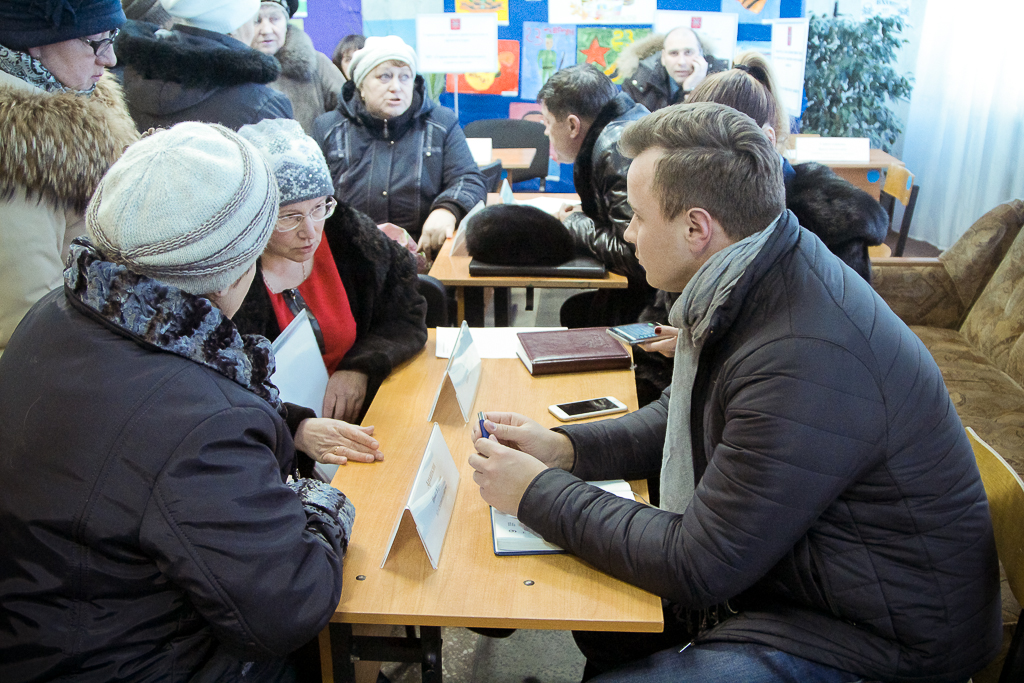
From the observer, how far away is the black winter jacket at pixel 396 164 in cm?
382

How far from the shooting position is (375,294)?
7.13ft

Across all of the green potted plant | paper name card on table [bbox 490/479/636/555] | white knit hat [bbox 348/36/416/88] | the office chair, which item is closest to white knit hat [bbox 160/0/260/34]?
white knit hat [bbox 348/36/416/88]

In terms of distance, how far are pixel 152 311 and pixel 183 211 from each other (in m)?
0.13

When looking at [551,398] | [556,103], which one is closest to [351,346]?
[551,398]

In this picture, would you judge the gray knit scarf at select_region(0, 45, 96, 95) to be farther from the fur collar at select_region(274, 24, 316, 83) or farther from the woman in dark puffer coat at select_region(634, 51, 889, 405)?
the fur collar at select_region(274, 24, 316, 83)

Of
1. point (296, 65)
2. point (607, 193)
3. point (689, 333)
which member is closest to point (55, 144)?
point (689, 333)

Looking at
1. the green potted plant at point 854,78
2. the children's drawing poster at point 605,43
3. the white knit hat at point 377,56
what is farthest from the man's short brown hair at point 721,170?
the children's drawing poster at point 605,43

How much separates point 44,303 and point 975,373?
9.55ft

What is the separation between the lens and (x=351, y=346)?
85.0 inches

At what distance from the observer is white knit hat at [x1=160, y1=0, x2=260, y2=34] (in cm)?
286

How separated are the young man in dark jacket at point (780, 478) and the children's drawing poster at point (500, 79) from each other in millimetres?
5771

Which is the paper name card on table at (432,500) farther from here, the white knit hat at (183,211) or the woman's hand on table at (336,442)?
the white knit hat at (183,211)

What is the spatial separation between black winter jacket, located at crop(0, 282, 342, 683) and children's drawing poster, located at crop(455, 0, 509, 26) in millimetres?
6248

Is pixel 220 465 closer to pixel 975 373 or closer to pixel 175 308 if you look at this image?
pixel 175 308
